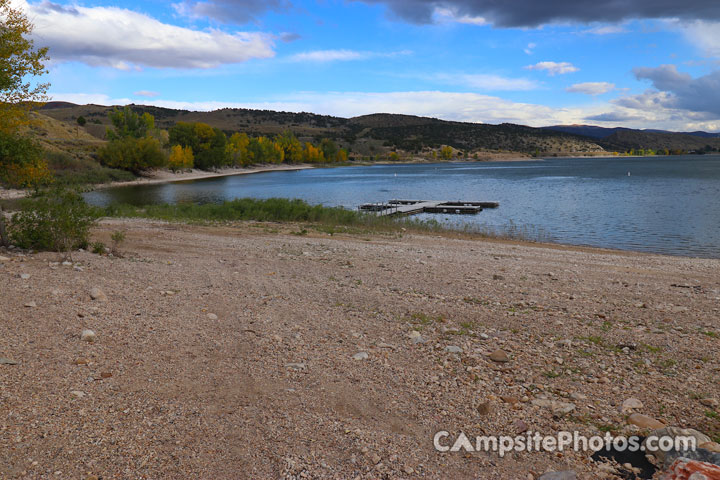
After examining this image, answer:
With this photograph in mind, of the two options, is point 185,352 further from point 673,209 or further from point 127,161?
Result: point 127,161

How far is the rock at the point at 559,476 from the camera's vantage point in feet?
10.9

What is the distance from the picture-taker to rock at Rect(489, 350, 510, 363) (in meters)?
5.41

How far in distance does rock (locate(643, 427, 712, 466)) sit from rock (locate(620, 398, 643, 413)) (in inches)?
17.7

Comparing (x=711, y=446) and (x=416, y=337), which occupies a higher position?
(x=711, y=446)

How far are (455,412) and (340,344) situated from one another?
1899 mm

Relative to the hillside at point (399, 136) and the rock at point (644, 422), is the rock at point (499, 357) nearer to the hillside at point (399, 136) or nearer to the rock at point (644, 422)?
the rock at point (644, 422)

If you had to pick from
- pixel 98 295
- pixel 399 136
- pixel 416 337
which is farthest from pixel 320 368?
pixel 399 136

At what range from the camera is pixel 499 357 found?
5.47m

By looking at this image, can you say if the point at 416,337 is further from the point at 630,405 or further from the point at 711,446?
the point at 711,446

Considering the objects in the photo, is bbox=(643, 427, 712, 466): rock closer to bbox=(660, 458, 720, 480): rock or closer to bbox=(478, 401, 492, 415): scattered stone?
bbox=(660, 458, 720, 480): rock

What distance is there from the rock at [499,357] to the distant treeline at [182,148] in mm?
72773

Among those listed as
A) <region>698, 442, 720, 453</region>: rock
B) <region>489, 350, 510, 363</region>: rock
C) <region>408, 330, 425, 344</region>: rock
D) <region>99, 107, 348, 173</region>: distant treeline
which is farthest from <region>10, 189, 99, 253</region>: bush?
<region>99, 107, 348, 173</region>: distant treeline

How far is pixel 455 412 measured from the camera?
4.23 metres

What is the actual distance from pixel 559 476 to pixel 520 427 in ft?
2.19
